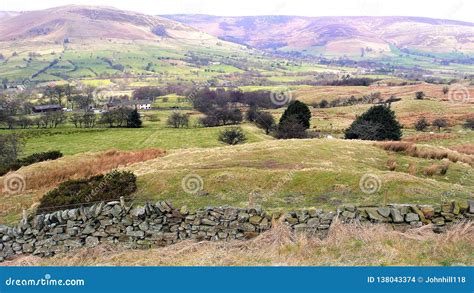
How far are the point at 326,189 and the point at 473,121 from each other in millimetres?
74926

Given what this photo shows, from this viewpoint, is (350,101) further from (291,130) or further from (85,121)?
(85,121)

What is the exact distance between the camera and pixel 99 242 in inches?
702

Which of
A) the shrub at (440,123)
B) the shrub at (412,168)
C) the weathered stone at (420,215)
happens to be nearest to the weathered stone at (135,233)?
the weathered stone at (420,215)

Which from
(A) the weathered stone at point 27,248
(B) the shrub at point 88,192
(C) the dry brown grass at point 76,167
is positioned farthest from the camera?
(C) the dry brown grass at point 76,167

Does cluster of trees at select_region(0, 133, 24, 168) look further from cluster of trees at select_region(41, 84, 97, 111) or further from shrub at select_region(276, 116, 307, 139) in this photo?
cluster of trees at select_region(41, 84, 97, 111)

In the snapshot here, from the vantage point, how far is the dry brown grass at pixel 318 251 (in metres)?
13.0

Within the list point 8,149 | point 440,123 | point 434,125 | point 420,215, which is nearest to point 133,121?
point 8,149

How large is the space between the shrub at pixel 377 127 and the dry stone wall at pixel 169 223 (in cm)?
4708

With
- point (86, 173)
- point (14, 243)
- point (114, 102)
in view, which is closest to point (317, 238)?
point (14, 243)

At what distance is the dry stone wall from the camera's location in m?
16.3

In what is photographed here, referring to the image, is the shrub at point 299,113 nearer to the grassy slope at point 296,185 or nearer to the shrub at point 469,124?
the shrub at point 469,124

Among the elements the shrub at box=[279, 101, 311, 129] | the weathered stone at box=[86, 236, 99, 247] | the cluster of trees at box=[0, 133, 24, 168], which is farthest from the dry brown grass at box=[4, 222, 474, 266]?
the shrub at box=[279, 101, 311, 129]

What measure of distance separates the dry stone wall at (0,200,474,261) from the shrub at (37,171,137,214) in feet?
8.23

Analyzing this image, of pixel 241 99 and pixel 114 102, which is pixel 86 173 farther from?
A: pixel 114 102
